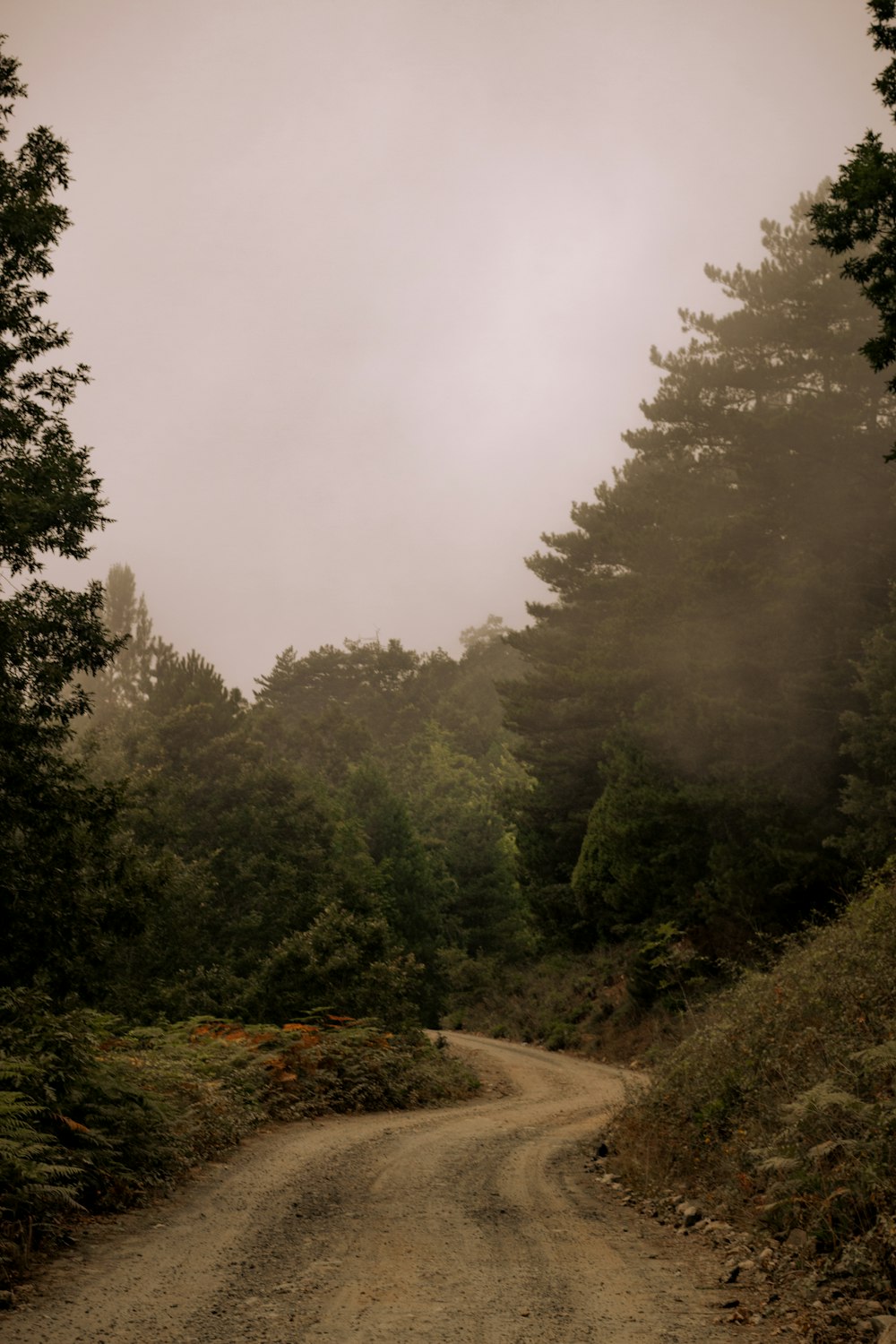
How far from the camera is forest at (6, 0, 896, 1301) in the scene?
12.0m

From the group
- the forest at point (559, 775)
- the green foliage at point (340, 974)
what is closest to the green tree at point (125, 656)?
the forest at point (559, 775)

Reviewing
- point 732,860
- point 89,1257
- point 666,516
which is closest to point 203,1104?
point 89,1257

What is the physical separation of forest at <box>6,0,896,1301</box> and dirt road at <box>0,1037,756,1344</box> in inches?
35.1

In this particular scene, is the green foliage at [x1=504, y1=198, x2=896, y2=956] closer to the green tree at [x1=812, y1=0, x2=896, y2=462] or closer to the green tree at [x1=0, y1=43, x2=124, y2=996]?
the green tree at [x1=812, y1=0, x2=896, y2=462]

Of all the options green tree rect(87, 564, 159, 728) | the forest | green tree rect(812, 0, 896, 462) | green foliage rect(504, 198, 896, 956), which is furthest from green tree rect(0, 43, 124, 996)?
green tree rect(87, 564, 159, 728)

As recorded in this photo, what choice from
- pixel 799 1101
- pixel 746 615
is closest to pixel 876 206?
pixel 799 1101

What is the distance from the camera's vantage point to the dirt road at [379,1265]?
5.03 metres

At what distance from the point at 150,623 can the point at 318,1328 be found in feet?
226

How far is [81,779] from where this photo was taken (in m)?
13.0

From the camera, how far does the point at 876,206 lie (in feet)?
31.8

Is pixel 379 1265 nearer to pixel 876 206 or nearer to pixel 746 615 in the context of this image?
pixel 876 206

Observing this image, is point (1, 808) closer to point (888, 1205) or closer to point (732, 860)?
point (888, 1205)

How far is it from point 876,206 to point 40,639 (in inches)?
445

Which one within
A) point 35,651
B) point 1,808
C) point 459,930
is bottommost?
point 459,930
